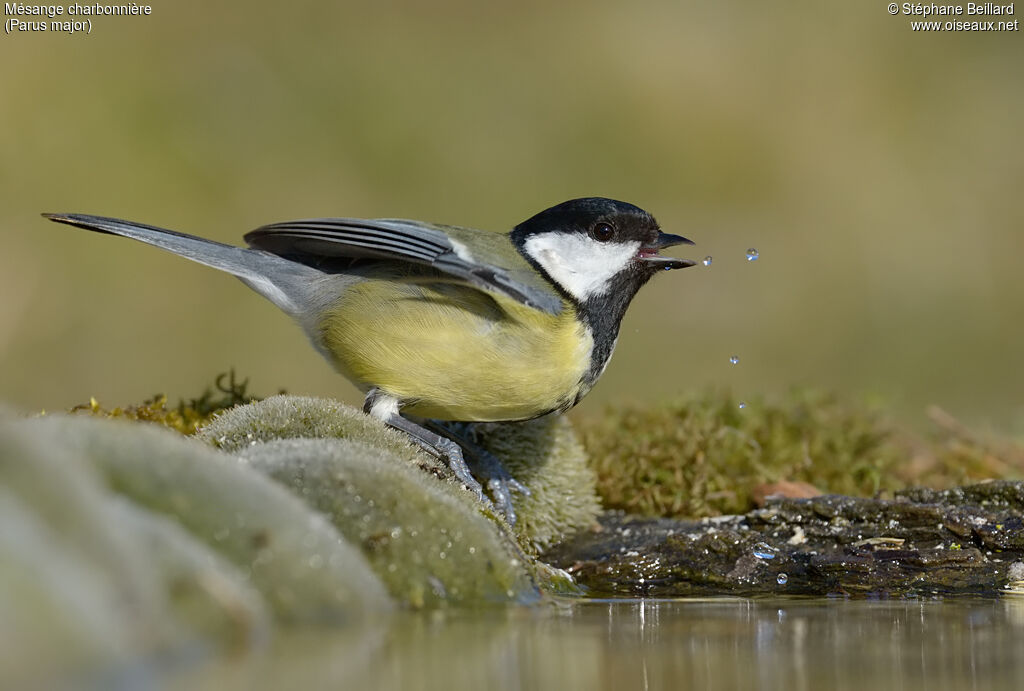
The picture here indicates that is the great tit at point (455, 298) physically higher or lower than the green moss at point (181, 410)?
higher

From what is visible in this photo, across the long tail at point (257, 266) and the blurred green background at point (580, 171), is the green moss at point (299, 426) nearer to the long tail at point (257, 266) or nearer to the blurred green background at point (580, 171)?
the long tail at point (257, 266)

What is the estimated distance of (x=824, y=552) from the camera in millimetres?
3906

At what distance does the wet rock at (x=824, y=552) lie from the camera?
3.72 m

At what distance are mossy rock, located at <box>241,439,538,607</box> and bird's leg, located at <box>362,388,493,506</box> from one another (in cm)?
77

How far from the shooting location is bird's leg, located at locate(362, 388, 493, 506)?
3.98 metres

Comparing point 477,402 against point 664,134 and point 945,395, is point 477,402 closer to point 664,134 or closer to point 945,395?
point 945,395

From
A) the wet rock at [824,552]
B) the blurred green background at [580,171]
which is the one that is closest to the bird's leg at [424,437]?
the wet rock at [824,552]

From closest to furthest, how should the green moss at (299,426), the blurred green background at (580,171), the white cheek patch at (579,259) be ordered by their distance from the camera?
the green moss at (299,426), the white cheek patch at (579,259), the blurred green background at (580,171)

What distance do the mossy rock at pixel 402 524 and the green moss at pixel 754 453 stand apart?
2.14 m

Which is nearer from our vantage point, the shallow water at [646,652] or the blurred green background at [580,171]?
the shallow water at [646,652]

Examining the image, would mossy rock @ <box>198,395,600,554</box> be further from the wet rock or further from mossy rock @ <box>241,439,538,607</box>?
mossy rock @ <box>241,439,538,607</box>

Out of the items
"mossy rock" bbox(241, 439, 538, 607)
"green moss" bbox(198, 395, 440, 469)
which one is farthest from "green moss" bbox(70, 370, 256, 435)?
"mossy rock" bbox(241, 439, 538, 607)

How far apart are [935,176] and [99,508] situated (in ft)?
42.7

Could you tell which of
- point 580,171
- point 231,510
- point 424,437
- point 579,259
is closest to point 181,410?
point 424,437
